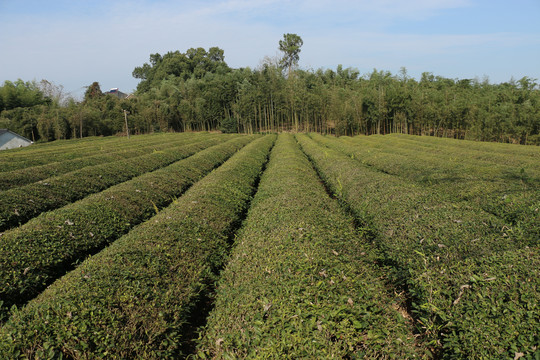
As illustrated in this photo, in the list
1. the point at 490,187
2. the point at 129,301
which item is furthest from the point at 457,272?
the point at 490,187

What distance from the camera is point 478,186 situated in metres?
8.34

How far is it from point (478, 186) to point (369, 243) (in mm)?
4867

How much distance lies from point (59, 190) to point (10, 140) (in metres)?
46.8

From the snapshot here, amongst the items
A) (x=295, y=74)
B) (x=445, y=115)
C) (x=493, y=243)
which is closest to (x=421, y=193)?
(x=493, y=243)

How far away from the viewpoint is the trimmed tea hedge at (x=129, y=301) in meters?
2.93

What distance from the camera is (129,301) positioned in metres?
3.54

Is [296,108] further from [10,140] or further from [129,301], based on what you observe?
[129,301]

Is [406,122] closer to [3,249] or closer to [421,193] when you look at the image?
[421,193]

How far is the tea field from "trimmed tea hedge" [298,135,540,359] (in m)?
0.02

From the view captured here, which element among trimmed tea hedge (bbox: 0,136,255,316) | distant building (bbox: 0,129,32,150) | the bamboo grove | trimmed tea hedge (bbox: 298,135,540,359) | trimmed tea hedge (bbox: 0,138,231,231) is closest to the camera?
trimmed tea hedge (bbox: 298,135,540,359)

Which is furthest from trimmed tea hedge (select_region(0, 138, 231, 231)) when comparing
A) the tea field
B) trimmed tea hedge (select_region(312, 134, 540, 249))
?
trimmed tea hedge (select_region(312, 134, 540, 249))

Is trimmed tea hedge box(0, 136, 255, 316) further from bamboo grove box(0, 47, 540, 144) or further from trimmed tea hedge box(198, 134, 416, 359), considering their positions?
bamboo grove box(0, 47, 540, 144)

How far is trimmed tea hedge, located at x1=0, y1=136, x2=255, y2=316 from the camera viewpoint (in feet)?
14.9

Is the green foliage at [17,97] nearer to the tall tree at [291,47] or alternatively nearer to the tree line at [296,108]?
the tree line at [296,108]
